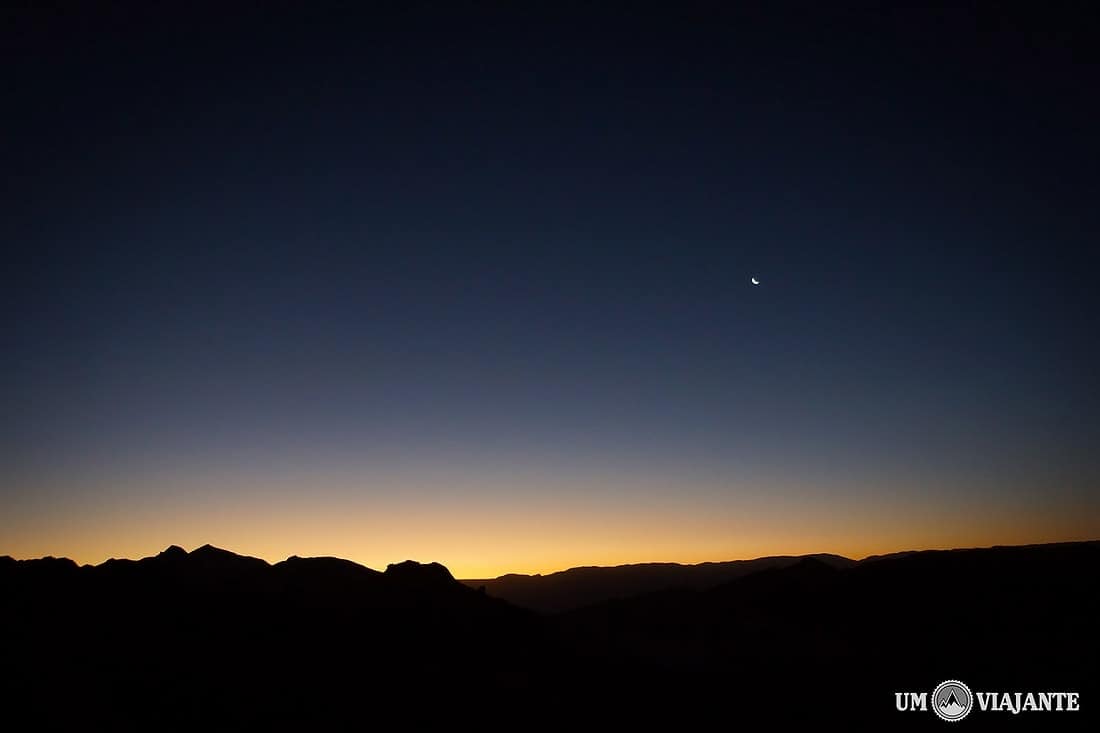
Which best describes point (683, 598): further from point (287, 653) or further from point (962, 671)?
point (287, 653)

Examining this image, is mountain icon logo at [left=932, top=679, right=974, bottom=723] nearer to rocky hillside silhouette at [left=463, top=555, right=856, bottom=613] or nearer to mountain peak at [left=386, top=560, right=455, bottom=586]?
mountain peak at [left=386, top=560, right=455, bottom=586]

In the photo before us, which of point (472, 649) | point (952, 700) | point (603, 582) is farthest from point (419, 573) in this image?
point (603, 582)

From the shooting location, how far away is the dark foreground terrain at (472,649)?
29.7m

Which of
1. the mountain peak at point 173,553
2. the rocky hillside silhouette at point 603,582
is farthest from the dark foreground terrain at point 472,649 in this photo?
the rocky hillside silhouette at point 603,582

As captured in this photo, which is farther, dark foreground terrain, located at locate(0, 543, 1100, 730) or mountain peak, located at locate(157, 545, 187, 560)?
mountain peak, located at locate(157, 545, 187, 560)

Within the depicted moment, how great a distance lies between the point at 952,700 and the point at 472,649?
2820 centimetres

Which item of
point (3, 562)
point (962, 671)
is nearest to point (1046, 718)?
point (962, 671)

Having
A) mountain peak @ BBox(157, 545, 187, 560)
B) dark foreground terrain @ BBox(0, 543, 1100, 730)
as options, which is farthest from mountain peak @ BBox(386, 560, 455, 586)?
mountain peak @ BBox(157, 545, 187, 560)

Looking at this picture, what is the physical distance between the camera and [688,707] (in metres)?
38.8

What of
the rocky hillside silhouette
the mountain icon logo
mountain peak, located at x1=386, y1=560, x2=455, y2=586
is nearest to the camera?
the mountain icon logo

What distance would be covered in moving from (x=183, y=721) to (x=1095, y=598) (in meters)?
60.9

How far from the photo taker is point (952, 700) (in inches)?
1475

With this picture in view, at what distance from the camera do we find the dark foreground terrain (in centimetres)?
2972

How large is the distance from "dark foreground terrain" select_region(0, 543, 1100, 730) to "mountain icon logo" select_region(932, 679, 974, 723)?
2.40 ft
